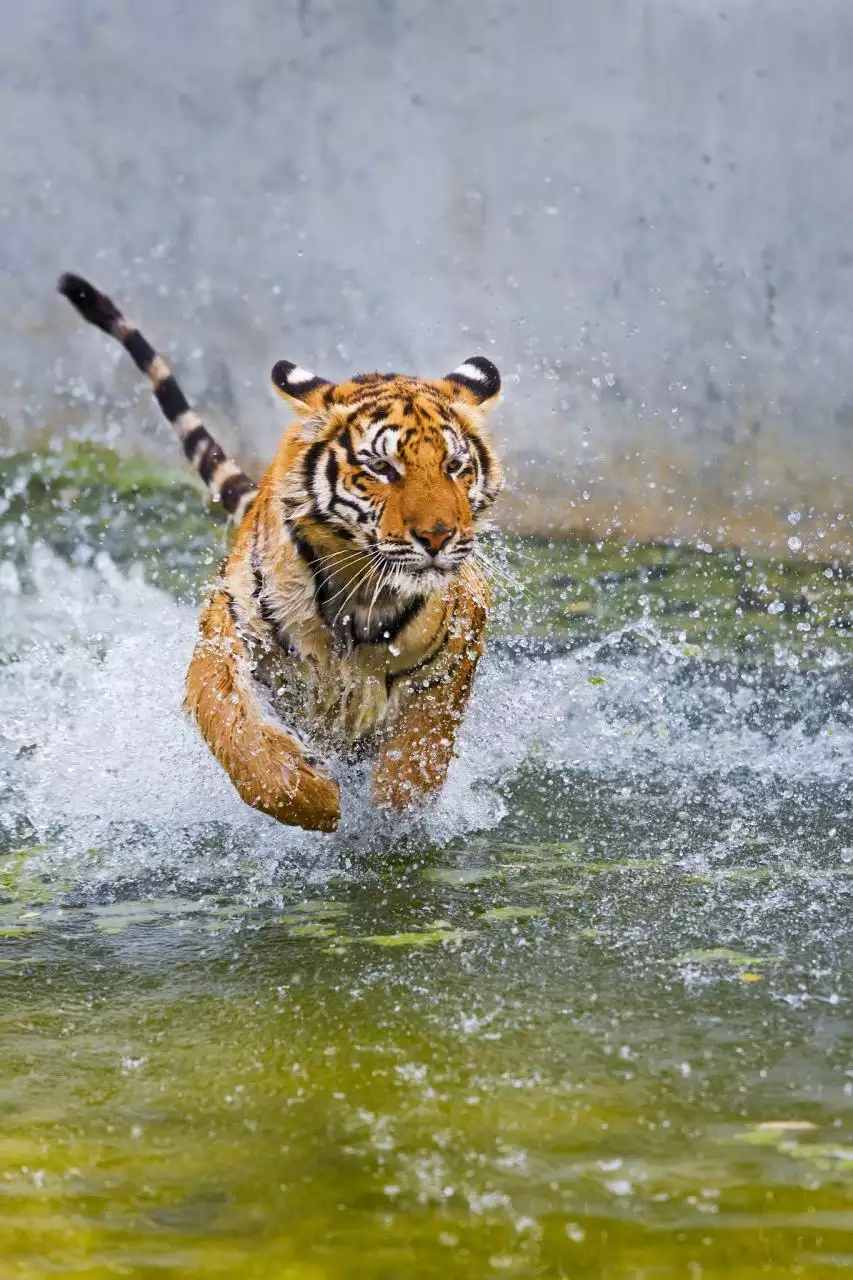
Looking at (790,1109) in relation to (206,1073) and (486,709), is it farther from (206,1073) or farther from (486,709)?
(486,709)

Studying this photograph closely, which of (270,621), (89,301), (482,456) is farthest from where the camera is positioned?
(89,301)

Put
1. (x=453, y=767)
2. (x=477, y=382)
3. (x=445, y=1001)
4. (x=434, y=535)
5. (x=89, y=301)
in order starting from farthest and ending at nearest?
(x=89, y=301)
(x=453, y=767)
(x=477, y=382)
(x=434, y=535)
(x=445, y=1001)

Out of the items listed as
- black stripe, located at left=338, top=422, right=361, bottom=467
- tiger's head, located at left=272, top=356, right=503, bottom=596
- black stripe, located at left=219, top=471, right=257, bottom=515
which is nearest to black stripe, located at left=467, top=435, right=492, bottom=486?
tiger's head, located at left=272, top=356, right=503, bottom=596

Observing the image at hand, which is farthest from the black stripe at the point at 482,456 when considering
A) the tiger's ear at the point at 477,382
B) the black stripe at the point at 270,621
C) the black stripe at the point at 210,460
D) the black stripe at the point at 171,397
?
the black stripe at the point at 171,397

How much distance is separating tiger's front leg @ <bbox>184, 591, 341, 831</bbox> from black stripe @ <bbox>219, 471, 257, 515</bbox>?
0.72 meters

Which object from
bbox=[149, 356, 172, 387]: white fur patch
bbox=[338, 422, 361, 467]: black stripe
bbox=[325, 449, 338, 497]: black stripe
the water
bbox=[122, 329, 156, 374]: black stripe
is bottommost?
the water

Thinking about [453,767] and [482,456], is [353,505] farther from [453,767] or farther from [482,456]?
[453,767]

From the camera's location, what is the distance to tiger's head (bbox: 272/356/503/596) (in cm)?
289

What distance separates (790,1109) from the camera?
183cm

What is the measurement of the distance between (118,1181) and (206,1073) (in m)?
0.30

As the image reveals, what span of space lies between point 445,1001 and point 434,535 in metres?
0.94

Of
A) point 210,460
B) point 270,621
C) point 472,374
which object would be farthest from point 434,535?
point 210,460

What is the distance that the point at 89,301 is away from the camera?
3773 mm

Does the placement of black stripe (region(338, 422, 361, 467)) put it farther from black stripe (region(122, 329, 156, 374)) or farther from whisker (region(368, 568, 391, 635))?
black stripe (region(122, 329, 156, 374))
